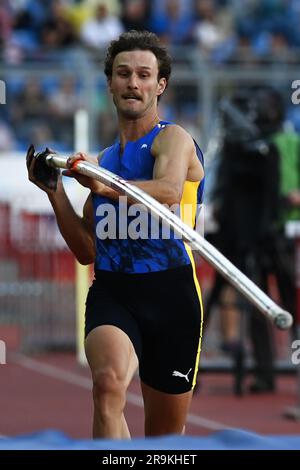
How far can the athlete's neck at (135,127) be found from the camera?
574 cm

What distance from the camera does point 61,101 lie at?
15648 mm

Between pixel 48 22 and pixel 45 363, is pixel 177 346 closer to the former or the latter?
pixel 45 363

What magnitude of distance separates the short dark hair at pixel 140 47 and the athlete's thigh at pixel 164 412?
137 centimetres

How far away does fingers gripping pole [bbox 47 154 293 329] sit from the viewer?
4.73 meters

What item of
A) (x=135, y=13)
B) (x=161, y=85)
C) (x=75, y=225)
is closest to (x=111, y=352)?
(x=75, y=225)

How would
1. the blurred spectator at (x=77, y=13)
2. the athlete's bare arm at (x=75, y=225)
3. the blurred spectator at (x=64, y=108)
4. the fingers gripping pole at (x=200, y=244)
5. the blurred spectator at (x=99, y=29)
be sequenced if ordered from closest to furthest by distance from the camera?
the fingers gripping pole at (x=200, y=244) → the athlete's bare arm at (x=75, y=225) → the blurred spectator at (x=64, y=108) → the blurred spectator at (x=99, y=29) → the blurred spectator at (x=77, y=13)

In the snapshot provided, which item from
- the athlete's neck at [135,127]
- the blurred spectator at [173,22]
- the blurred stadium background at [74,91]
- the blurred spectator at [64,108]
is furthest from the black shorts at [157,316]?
the blurred spectator at [173,22]

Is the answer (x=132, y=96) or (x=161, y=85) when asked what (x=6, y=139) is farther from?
(x=132, y=96)

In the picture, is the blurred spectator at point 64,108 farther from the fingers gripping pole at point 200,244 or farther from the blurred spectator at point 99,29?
the fingers gripping pole at point 200,244

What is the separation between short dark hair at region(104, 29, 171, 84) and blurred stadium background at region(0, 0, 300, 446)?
5929 mm

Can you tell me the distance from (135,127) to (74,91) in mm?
9897

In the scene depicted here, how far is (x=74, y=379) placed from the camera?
11820mm

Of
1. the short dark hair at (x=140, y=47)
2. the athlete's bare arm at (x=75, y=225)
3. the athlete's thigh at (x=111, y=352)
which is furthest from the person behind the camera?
the athlete's bare arm at (x=75, y=225)

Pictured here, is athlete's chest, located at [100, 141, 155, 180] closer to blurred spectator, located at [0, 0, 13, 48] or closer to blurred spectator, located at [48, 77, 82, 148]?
blurred spectator, located at [48, 77, 82, 148]
